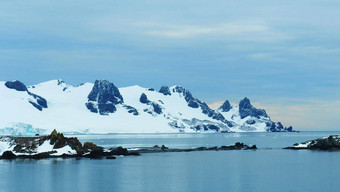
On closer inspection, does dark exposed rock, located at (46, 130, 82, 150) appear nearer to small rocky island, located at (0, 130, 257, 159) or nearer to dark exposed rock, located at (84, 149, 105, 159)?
small rocky island, located at (0, 130, 257, 159)

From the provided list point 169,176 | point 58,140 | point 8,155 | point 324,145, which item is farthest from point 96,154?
point 324,145

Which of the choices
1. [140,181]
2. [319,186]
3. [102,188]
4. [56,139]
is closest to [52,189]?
[102,188]

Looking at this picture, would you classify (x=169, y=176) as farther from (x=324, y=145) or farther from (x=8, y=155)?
(x=324, y=145)

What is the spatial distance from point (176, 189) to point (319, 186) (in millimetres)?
18342

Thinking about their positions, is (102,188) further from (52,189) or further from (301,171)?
(301,171)

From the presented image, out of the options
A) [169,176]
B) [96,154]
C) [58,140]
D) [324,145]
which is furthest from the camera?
[324,145]

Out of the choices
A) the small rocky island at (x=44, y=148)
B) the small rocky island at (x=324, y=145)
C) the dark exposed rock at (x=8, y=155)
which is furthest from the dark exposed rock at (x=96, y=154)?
the small rocky island at (x=324, y=145)

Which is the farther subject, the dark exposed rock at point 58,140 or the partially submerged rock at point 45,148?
the dark exposed rock at point 58,140

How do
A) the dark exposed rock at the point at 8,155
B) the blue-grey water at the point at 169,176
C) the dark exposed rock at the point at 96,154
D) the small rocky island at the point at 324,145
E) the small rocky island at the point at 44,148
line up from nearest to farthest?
the blue-grey water at the point at 169,176 → the dark exposed rock at the point at 8,155 → the small rocky island at the point at 44,148 → the dark exposed rock at the point at 96,154 → the small rocky island at the point at 324,145

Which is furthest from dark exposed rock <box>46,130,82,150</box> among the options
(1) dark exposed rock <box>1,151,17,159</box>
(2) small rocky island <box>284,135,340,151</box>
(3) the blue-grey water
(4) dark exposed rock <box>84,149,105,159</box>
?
(2) small rocky island <box>284,135,340,151</box>

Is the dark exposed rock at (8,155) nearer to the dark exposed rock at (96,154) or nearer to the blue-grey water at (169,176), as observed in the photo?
the blue-grey water at (169,176)

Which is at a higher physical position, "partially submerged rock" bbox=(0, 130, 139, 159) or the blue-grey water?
"partially submerged rock" bbox=(0, 130, 139, 159)

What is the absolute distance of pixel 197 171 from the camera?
3334 inches

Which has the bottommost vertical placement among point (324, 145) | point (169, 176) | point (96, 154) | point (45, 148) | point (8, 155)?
point (169, 176)
